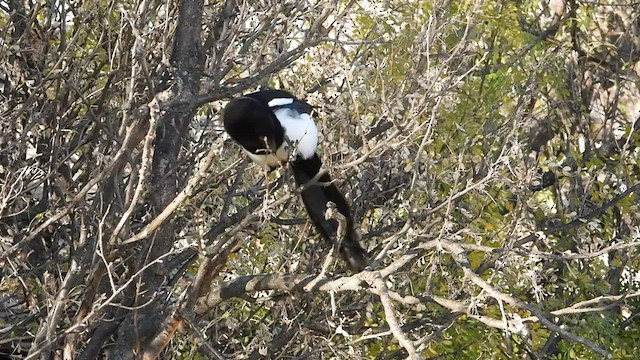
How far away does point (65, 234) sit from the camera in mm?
4531

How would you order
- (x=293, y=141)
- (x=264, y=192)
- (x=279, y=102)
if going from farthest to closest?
(x=264, y=192)
(x=279, y=102)
(x=293, y=141)

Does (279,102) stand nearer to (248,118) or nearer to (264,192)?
(248,118)

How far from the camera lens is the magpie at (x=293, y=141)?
386 cm

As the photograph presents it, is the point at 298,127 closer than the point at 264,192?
Yes

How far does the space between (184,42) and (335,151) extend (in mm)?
1189

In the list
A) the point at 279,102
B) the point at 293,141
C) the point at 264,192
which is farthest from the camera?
the point at 264,192

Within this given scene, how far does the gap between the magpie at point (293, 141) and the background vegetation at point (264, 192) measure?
78 mm

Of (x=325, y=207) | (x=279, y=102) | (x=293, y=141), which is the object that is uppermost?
(x=279, y=102)

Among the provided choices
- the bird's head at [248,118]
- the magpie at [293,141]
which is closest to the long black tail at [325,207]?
the magpie at [293,141]

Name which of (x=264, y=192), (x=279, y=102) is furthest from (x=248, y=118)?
(x=264, y=192)

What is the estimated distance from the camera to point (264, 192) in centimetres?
459

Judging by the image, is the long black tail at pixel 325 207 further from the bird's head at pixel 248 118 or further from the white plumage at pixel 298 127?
the bird's head at pixel 248 118

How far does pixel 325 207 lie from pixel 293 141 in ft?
0.87

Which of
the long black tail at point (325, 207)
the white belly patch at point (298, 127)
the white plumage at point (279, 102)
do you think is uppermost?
the white plumage at point (279, 102)
